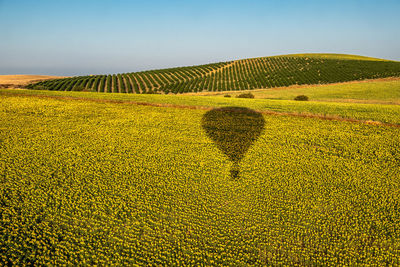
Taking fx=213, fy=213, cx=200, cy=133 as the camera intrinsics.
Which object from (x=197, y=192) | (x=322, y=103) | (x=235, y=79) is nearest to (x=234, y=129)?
(x=197, y=192)

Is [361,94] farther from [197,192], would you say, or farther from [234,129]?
[197,192]

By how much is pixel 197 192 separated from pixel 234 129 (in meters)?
10.6

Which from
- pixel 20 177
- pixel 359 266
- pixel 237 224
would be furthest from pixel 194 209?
pixel 20 177

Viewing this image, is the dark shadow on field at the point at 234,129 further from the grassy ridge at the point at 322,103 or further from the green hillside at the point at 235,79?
the green hillside at the point at 235,79

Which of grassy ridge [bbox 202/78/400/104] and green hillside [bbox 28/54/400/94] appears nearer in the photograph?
grassy ridge [bbox 202/78/400/104]

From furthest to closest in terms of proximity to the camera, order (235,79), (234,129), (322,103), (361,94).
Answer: (235,79)
(361,94)
(322,103)
(234,129)

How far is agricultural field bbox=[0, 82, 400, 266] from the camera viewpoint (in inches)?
300

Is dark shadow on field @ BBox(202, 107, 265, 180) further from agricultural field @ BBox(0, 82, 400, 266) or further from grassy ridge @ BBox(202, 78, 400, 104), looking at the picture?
grassy ridge @ BBox(202, 78, 400, 104)

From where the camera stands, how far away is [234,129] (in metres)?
20.2

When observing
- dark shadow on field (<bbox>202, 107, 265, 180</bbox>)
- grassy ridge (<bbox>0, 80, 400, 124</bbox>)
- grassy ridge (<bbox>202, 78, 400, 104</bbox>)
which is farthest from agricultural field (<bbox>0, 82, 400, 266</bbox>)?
grassy ridge (<bbox>202, 78, 400, 104</bbox>)

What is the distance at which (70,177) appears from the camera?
11500mm

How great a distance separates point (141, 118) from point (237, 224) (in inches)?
656

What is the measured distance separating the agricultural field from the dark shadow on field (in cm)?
17

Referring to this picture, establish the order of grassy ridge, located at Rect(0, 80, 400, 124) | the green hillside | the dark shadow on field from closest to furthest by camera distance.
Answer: the dark shadow on field < grassy ridge, located at Rect(0, 80, 400, 124) < the green hillside
